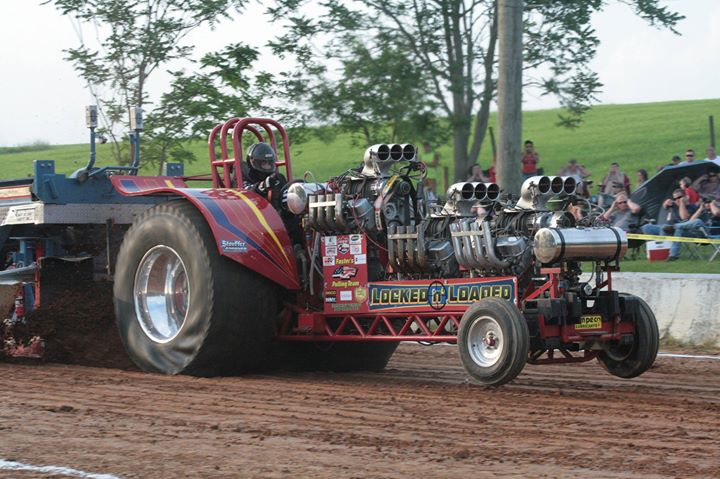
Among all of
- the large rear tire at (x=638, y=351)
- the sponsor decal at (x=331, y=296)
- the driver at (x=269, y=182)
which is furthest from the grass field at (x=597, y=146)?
the large rear tire at (x=638, y=351)

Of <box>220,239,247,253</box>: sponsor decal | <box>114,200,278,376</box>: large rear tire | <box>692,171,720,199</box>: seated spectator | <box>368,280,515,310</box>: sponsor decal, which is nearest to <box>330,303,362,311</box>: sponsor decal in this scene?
<box>368,280,515,310</box>: sponsor decal

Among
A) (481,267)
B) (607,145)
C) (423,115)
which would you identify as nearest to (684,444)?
(481,267)

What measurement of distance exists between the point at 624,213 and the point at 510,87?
4.57 meters

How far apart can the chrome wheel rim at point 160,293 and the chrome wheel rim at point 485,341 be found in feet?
8.86

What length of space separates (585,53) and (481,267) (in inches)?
420

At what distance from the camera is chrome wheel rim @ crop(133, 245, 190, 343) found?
10484mm

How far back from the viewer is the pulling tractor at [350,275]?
8.95 meters

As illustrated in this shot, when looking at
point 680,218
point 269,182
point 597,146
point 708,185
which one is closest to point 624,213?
point 680,218

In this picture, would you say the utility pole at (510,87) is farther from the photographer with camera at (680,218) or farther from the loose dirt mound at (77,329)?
the loose dirt mound at (77,329)

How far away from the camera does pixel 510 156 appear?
1440cm

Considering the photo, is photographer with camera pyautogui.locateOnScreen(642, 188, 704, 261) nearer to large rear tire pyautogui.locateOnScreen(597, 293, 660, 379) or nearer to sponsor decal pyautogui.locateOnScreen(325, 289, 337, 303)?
large rear tire pyautogui.locateOnScreen(597, 293, 660, 379)

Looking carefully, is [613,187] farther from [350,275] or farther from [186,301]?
[186,301]

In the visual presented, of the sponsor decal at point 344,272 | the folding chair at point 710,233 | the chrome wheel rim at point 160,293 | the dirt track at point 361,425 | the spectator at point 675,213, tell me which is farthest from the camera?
the spectator at point 675,213

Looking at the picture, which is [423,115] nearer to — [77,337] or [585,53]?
[585,53]
